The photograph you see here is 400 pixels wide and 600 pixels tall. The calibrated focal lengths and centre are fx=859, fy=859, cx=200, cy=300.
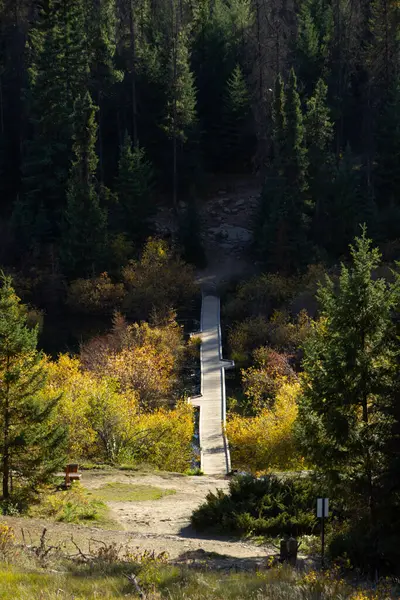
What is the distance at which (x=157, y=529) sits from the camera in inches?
842

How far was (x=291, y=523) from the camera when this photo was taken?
802 inches

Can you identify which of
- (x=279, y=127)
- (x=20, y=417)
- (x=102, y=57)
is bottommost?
(x=20, y=417)

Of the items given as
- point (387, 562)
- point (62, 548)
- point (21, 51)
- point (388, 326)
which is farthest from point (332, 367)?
point (21, 51)

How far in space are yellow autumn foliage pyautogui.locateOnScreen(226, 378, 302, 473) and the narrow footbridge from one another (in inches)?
24.1

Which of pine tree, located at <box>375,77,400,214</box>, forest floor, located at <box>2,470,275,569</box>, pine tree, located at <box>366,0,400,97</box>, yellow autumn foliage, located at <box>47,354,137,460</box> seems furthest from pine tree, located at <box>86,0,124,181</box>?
forest floor, located at <box>2,470,275,569</box>

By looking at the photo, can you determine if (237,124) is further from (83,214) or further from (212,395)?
(212,395)

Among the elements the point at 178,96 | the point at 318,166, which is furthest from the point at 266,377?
the point at 178,96

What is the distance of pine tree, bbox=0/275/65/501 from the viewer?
2180 centimetres

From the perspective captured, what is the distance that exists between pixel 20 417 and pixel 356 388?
894 cm

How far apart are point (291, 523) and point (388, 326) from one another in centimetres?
544

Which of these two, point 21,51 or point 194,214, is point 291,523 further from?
point 21,51

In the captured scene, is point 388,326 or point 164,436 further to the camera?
point 164,436

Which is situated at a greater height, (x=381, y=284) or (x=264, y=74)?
(x=264, y=74)

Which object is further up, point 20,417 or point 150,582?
point 20,417
